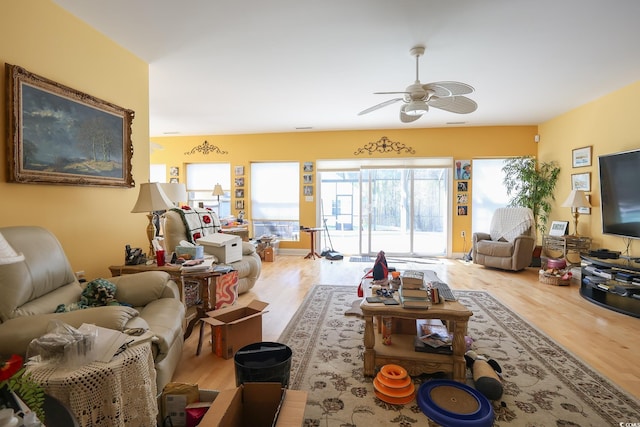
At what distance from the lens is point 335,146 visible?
6438mm

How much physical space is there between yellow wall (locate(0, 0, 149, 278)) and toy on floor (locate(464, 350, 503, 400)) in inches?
120

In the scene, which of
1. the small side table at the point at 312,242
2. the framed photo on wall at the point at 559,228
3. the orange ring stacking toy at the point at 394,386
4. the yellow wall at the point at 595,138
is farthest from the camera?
the small side table at the point at 312,242

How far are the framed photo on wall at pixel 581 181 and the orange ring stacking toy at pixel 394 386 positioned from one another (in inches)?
174

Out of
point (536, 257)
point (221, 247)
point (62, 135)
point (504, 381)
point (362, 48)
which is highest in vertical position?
point (362, 48)

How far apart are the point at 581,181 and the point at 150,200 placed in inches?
226

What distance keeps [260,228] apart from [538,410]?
5.74 meters

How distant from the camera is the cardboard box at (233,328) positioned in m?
2.36

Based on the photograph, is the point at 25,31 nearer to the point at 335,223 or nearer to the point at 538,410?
the point at 538,410

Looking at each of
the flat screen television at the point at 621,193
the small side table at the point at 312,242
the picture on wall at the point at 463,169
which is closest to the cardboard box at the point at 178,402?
the small side table at the point at 312,242

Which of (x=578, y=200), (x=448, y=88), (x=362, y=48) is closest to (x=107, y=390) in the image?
(x=448, y=88)

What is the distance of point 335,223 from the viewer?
667cm

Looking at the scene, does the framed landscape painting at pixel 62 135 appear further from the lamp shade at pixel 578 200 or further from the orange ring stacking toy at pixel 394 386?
the lamp shade at pixel 578 200

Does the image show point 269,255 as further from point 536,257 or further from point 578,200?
point 578,200

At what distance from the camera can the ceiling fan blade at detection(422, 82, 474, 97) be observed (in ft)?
8.39
